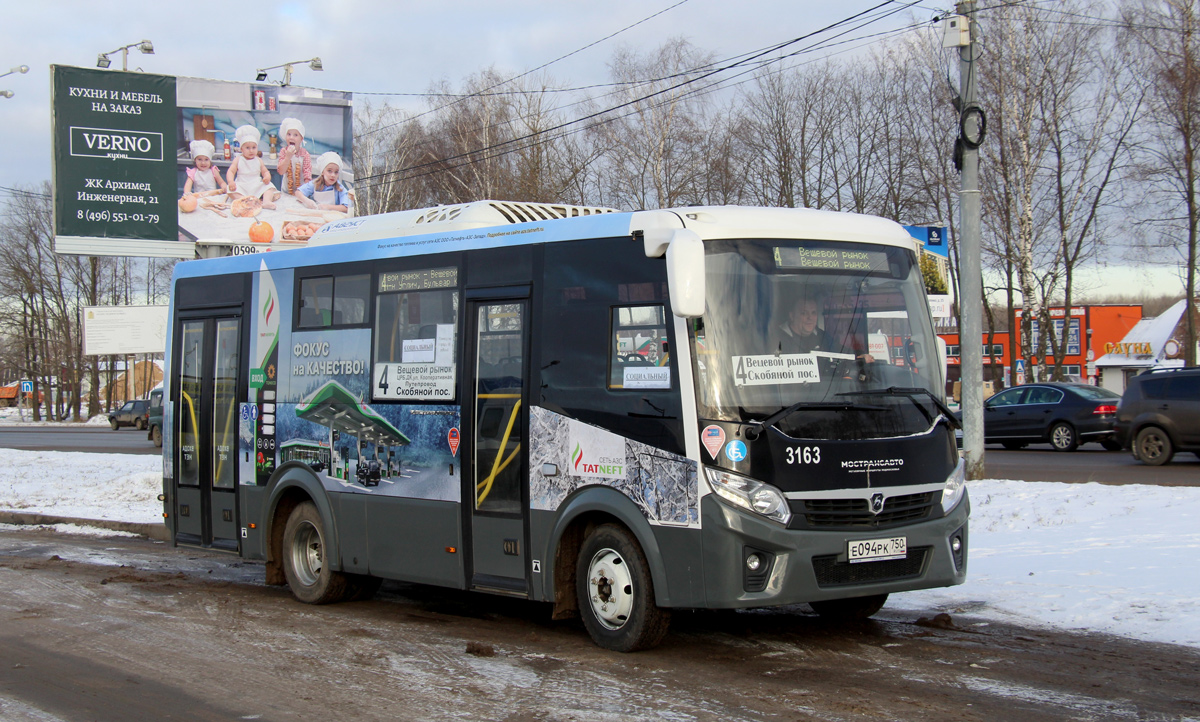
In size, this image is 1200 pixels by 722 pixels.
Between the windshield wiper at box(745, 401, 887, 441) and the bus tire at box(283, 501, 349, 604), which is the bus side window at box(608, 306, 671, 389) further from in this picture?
the bus tire at box(283, 501, 349, 604)

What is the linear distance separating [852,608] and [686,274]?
10.2 ft

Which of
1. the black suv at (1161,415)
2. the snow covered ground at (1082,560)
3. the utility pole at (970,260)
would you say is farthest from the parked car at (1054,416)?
the snow covered ground at (1082,560)

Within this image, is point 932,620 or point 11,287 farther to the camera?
point 11,287

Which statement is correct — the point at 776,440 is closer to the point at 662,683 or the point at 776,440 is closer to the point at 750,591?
the point at 750,591

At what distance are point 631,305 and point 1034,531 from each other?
595 centimetres

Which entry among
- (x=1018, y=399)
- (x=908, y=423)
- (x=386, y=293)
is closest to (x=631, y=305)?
(x=908, y=423)

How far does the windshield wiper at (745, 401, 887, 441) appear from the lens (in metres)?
6.50

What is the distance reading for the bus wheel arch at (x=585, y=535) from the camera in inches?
264

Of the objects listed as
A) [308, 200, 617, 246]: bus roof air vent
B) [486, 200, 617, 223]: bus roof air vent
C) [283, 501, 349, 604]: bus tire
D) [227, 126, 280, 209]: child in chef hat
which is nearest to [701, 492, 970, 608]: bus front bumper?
[308, 200, 617, 246]: bus roof air vent

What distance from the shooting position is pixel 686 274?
6.33m

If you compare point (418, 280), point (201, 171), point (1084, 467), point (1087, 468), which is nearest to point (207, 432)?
point (418, 280)

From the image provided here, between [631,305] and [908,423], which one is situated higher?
[631,305]

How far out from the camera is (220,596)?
9.80 m

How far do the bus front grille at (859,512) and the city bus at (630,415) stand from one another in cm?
1
